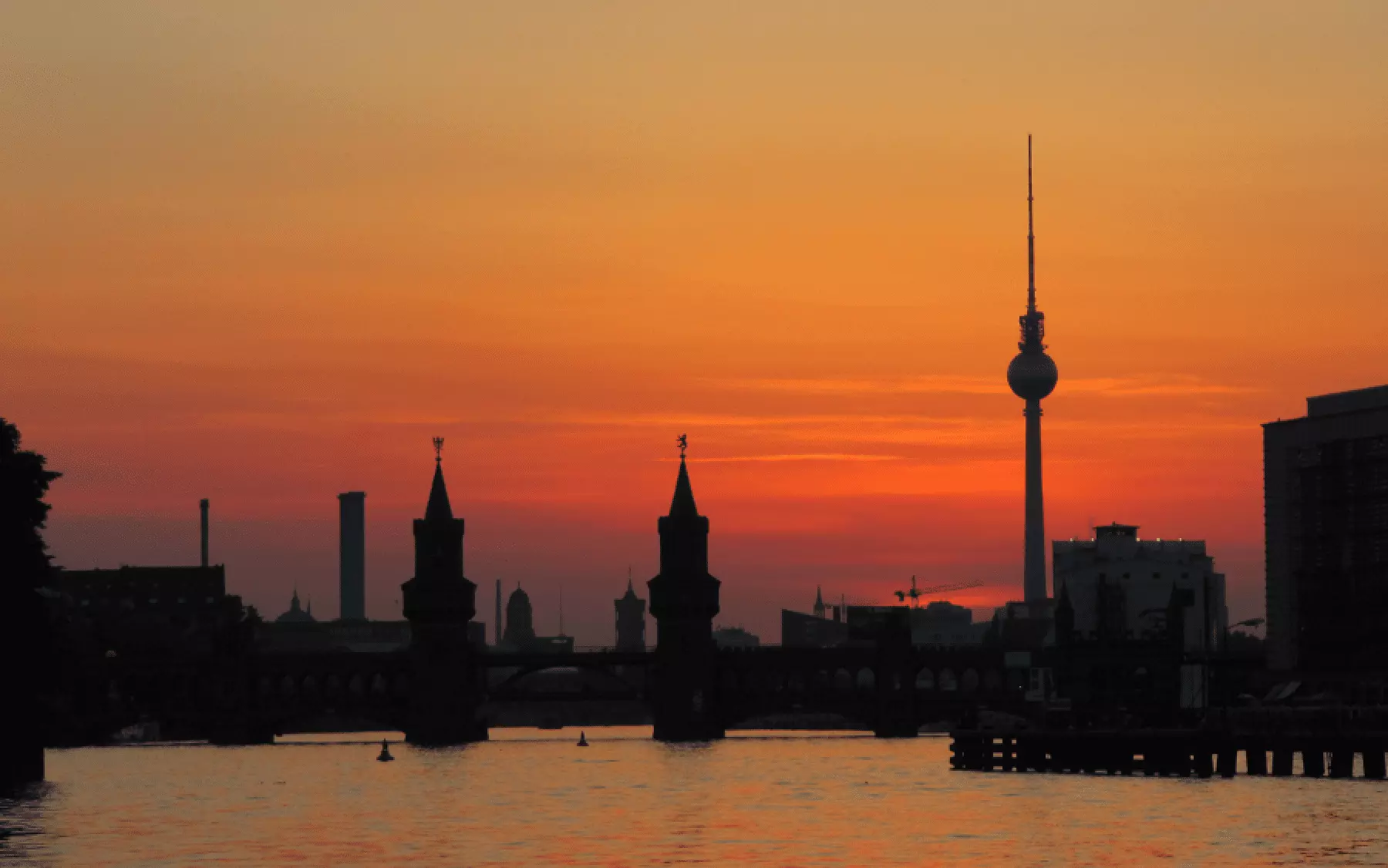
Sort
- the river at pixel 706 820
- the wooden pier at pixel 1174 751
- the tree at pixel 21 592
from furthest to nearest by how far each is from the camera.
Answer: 1. the wooden pier at pixel 1174 751
2. the tree at pixel 21 592
3. the river at pixel 706 820

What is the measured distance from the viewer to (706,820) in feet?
367

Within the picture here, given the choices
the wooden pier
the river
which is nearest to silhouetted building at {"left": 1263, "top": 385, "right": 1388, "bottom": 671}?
the wooden pier

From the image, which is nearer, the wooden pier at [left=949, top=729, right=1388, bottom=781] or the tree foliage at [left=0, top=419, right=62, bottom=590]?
the tree foliage at [left=0, top=419, right=62, bottom=590]

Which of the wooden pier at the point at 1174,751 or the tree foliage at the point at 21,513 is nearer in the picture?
the tree foliage at the point at 21,513

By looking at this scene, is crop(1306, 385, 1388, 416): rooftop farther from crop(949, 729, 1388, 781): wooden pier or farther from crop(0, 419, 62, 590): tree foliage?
crop(0, 419, 62, 590): tree foliage

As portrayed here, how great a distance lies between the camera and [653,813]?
384 ft

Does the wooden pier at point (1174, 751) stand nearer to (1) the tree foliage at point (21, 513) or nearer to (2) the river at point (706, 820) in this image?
(2) the river at point (706, 820)

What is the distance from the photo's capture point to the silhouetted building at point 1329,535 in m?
182

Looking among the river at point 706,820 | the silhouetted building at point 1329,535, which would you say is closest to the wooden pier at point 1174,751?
the river at point 706,820

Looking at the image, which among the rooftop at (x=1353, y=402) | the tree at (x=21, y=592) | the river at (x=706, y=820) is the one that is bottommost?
the river at (x=706, y=820)

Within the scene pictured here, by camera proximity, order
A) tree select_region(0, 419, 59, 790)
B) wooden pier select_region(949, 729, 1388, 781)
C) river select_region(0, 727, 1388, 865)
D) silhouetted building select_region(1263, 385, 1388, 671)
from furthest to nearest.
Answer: silhouetted building select_region(1263, 385, 1388, 671) < wooden pier select_region(949, 729, 1388, 781) < tree select_region(0, 419, 59, 790) < river select_region(0, 727, 1388, 865)

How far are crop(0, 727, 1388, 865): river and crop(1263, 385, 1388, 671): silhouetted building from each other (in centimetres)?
3774

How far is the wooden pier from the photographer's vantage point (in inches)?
5123

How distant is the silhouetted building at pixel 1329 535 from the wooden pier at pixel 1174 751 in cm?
3491
